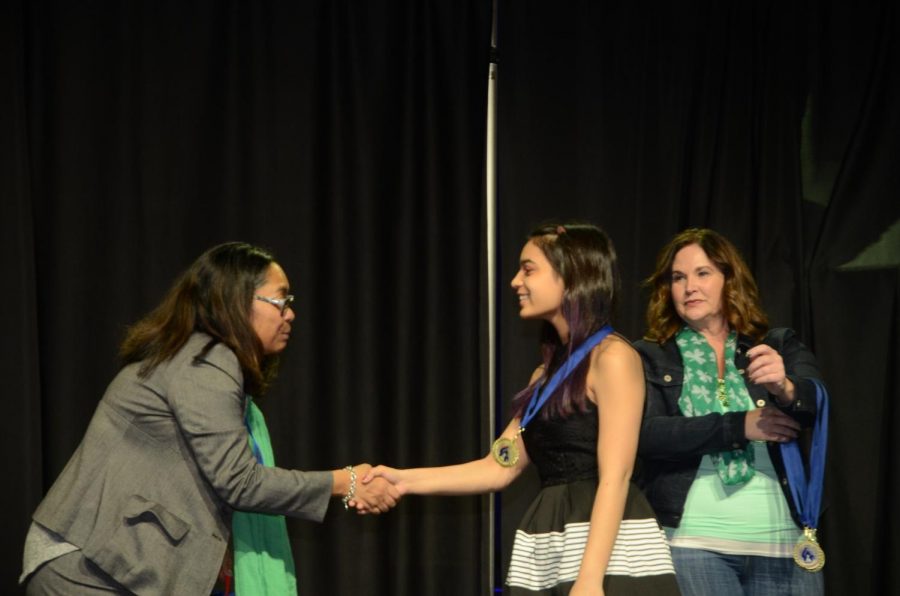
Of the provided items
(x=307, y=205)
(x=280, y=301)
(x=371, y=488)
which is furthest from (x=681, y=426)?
(x=307, y=205)

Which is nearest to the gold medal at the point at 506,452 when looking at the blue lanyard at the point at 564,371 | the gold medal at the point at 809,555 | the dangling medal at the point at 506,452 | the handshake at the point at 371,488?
the dangling medal at the point at 506,452

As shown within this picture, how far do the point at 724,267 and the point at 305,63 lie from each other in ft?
6.49

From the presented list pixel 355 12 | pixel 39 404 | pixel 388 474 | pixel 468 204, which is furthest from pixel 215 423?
pixel 355 12

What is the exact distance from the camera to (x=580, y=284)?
266 centimetres

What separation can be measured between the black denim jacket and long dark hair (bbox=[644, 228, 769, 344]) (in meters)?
0.05

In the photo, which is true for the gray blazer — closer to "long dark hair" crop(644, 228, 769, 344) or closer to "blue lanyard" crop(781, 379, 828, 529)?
"long dark hair" crop(644, 228, 769, 344)

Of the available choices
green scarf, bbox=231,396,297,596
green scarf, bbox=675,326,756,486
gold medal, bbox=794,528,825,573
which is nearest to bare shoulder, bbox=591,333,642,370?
green scarf, bbox=675,326,756,486

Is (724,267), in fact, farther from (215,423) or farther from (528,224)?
(215,423)

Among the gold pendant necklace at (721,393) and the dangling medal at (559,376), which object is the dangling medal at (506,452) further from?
the gold pendant necklace at (721,393)

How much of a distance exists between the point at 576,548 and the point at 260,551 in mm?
989

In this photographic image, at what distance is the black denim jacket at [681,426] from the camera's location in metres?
2.77

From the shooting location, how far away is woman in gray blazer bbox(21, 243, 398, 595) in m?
2.52

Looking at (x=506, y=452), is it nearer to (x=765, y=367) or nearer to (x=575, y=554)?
(x=575, y=554)

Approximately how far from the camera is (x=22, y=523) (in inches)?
145
